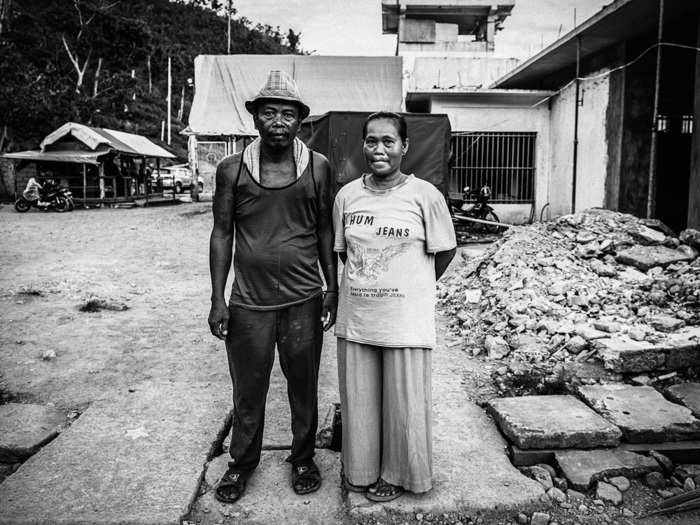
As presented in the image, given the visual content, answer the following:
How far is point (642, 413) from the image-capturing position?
10.3ft

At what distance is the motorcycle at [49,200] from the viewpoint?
58.1ft

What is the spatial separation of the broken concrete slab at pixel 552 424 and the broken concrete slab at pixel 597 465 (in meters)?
0.06

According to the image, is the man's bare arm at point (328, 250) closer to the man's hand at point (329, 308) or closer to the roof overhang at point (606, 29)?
the man's hand at point (329, 308)

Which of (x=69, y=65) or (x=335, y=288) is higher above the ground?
(x=69, y=65)

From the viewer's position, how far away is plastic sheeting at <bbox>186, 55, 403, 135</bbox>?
44.7ft

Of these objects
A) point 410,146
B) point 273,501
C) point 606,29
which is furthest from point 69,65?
point 273,501

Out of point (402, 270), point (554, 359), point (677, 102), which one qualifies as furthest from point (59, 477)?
point (677, 102)

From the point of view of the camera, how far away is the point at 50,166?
20.7 m

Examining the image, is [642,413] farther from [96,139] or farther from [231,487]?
[96,139]

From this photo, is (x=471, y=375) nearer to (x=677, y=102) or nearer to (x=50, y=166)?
(x=677, y=102)

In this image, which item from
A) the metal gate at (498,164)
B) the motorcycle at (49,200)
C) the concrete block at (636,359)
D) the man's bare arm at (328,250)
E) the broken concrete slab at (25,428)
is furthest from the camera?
the motorcycle at (49,200)

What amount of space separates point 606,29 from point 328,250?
8.49 m

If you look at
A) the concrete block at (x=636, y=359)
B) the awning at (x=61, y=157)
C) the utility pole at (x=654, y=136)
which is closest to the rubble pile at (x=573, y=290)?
the concrete block at (x=636, y=359)

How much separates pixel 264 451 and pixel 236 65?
490 inches
